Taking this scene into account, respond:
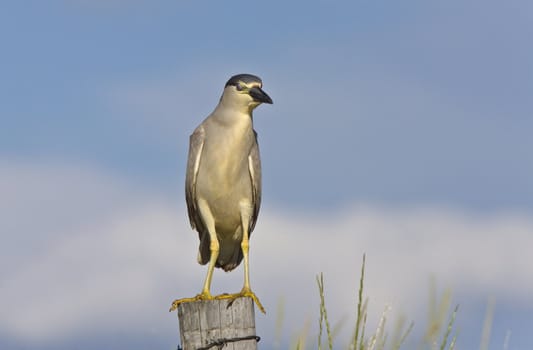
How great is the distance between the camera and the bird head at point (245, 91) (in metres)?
6.55

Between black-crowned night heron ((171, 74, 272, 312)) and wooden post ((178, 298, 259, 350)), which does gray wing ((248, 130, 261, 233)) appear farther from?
wooden post ((178, 298, 259, 350))

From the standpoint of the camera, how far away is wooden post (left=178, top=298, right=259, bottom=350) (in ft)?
15.5

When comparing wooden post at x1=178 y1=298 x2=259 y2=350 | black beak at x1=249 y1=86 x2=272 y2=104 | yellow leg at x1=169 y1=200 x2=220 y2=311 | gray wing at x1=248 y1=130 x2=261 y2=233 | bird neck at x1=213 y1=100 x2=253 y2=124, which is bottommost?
wooden post at x1=178 y1=298 x2=259 y2=350

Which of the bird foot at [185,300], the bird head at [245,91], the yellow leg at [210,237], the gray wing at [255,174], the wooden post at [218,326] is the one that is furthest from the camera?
the gray wing at [255,174]

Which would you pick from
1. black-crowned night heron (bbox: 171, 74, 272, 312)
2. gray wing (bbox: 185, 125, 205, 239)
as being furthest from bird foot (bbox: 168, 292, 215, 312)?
gray wing (bbox: 185, 125, 205, 239)

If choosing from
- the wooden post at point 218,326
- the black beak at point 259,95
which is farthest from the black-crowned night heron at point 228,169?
the wooden post at point 218,326

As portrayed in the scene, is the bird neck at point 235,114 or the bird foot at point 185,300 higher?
the bird neck at point 235,114

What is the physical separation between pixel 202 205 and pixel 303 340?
2.09m

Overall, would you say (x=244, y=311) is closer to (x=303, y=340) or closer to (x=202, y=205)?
(x=303, y=340)

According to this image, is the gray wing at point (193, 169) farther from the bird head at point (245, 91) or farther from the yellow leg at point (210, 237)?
the bird head at point (245, 91)

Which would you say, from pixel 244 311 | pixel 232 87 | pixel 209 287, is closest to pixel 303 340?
pixel 244 311

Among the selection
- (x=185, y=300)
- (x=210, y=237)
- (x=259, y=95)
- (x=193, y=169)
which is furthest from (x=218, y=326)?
(x=259, y=95)

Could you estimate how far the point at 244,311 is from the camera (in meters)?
4.83

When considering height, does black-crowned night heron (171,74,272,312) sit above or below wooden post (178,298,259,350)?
above
